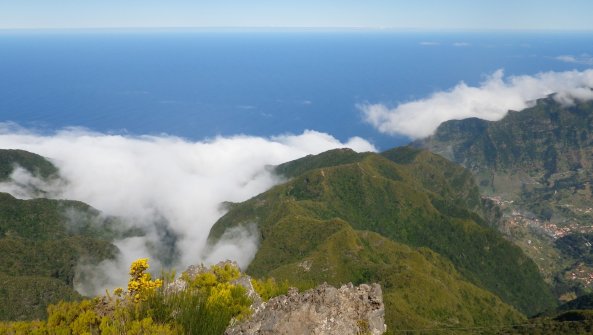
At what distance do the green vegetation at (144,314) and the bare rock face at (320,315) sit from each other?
2.87ft

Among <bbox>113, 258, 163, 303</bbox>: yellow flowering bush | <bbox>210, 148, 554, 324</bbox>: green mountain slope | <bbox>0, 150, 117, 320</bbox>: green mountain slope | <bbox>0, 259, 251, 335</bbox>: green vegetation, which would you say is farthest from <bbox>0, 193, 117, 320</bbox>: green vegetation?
<bbox>113, 258, 163, 303</bbox>: yellow flowering bush

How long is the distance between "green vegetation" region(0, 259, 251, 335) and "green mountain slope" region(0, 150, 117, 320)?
74.7 metres

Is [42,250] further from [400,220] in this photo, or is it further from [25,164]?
[400,220]

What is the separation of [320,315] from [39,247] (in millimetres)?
110624

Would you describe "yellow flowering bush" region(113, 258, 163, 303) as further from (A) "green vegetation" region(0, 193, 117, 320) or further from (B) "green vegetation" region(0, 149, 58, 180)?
(B) "green vegetation" region(0, 149, 58, 180)

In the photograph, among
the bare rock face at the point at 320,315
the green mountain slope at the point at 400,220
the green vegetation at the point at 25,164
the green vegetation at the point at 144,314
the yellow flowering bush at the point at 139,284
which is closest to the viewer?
the green vegetation at the point at 144,314

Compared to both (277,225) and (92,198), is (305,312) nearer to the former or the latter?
(277,225)

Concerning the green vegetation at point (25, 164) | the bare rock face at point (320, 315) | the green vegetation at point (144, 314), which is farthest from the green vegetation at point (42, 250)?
the bare rock face at point (320, 315)

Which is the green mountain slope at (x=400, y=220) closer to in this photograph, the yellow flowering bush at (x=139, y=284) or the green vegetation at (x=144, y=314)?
the yellow flowering bush at (x=139, y=284)

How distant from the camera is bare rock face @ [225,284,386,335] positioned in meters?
14.5

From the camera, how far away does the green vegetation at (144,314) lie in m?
13.5

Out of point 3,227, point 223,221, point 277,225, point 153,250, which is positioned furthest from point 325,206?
point 3,227

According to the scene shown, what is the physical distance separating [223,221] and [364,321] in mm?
135979

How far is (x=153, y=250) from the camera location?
154 m
